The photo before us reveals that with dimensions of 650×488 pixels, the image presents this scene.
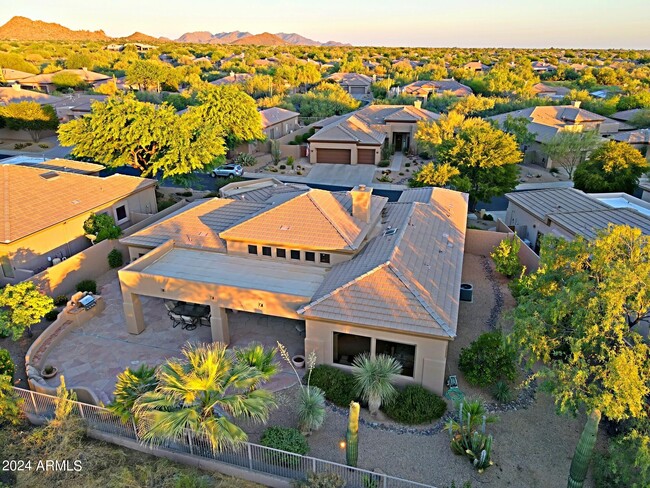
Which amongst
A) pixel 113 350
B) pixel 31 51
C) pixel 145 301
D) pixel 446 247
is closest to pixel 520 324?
pixel 446 247

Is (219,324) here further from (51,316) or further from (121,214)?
(121,214)

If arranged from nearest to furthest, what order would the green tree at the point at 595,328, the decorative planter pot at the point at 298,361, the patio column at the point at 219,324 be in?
the green tree at the point at 595,328 → the decorative planter pot at the point at 298,361 → the patio column at the point at 219,324

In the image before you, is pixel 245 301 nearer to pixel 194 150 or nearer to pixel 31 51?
pixel 194 150

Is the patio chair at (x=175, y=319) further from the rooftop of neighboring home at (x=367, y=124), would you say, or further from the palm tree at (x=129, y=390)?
the rooftop of neighboring home at (x=367, y=124)

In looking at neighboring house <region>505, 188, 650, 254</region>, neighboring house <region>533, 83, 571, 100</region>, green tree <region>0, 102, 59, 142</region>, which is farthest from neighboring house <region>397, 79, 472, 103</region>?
green tree <region>0, 102, 59, 142</region>

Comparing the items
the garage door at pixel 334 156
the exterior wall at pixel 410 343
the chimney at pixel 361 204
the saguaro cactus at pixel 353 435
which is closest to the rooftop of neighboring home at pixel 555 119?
the garage door at pixel 334 156

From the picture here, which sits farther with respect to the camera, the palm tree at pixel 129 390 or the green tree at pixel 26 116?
the green tree at pixel 26 116
